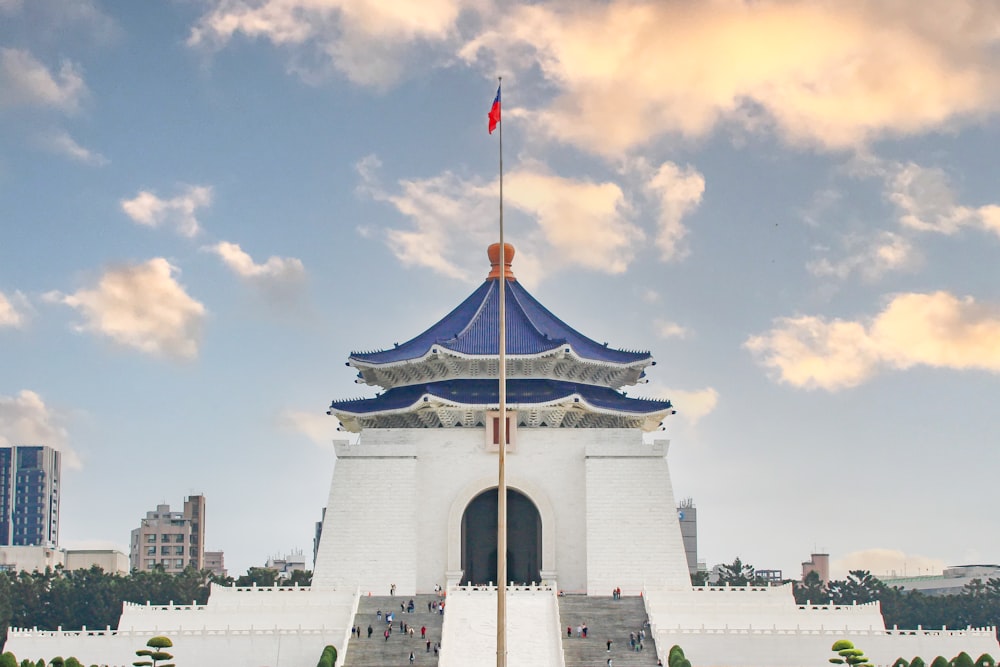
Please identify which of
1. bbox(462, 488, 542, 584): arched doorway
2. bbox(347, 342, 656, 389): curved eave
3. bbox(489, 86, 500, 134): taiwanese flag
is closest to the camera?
bbox(489, 86, 500, 134): taiwanese flag

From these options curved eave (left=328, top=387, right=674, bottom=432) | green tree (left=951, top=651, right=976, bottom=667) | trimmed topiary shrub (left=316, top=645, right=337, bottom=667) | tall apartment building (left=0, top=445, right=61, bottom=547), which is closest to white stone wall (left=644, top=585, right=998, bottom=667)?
green tree (left=951, top=651, right=976, bottom=667)

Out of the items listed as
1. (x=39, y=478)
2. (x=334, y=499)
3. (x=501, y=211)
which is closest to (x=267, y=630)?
(x=334, y=499)

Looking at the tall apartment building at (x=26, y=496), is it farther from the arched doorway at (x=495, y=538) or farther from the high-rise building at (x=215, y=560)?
the arched doorway at (x=495, y=538)

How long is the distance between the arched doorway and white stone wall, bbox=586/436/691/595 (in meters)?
2.69

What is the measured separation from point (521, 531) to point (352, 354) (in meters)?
8.13

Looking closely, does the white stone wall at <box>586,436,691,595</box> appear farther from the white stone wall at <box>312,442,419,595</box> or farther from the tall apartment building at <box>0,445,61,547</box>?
the tall apartment building at <box>0,445,61,547</box>

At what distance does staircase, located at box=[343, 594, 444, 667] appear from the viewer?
38.7m

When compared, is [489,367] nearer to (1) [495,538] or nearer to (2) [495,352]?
(2) [495,352]

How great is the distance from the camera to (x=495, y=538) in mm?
50000

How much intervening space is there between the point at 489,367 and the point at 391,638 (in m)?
12.1

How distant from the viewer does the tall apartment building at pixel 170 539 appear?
A: 9912 cm

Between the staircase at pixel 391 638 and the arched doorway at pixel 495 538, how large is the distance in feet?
18.5

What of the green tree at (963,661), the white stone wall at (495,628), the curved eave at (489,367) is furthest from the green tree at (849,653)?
the curved eave at (489,367)

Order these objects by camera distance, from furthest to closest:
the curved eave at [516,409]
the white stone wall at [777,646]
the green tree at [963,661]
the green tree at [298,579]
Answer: the green tree at [298,579]
the curved eave at [516,409]
the white stone wall at [777,646]
the green tree at [963,661]
